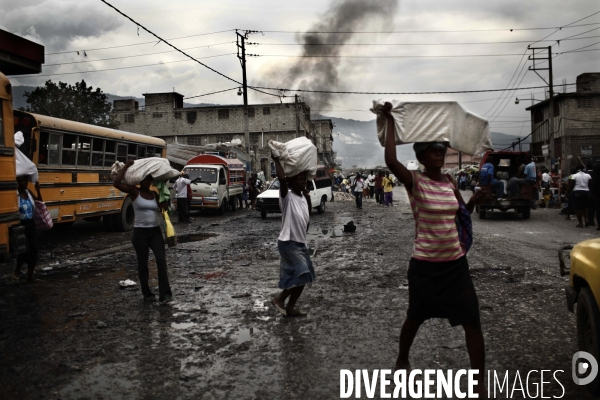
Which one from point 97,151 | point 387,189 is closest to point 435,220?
point 97,151

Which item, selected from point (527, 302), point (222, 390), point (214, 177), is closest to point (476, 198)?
point (222, 390)

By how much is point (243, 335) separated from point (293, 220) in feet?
4.30

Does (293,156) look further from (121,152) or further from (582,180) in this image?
(582,180)

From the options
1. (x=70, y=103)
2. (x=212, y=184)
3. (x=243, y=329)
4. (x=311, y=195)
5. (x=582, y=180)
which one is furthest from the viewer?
(x=70, y=103)

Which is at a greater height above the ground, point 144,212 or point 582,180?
point 582,180

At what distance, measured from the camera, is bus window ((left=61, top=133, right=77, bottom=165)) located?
1334 centimetres

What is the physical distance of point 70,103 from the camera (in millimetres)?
39094

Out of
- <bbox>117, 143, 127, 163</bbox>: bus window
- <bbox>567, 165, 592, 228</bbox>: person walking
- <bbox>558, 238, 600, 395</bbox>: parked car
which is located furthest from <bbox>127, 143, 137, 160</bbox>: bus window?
<bbox>558, 238, 600, 395</bbox>: parked car

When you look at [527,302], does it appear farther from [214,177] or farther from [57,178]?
[214,177]

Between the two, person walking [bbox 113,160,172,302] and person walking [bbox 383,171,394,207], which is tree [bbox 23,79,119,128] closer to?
person walking [bbox 383,171,394,207]

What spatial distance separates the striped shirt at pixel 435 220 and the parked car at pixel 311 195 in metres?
15.2

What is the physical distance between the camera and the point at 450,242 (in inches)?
142

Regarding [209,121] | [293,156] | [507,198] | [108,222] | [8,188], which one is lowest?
[108,222]

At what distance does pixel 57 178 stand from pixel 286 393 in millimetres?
10960
